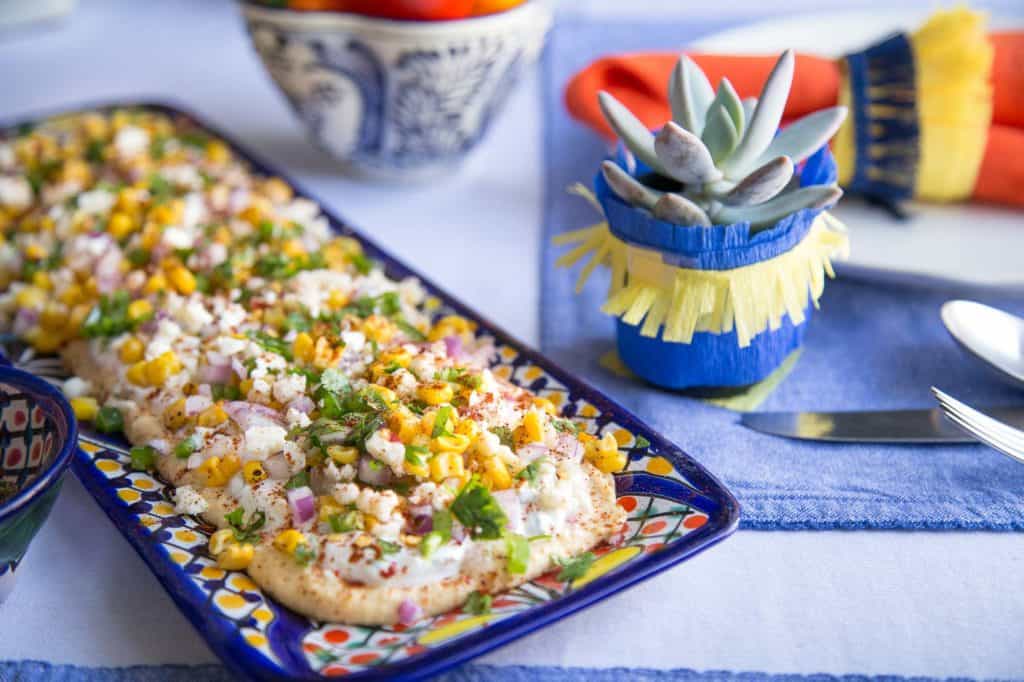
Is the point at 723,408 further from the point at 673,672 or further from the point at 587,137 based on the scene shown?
the point at 587,137

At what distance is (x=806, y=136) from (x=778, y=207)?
0.33 feet

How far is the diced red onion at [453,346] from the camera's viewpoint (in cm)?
139

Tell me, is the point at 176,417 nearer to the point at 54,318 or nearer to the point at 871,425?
the point at 54,318

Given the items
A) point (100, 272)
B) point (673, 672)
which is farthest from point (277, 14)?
point (673, 672)

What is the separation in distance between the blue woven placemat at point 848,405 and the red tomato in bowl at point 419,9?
1.37 ft

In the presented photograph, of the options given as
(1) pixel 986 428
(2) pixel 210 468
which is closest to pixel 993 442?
(1) pixel 986 428

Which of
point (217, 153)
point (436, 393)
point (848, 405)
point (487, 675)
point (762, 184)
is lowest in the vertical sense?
point (487, 675)

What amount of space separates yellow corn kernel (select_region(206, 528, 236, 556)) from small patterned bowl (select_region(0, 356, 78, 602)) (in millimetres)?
169

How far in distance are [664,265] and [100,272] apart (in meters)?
0.87

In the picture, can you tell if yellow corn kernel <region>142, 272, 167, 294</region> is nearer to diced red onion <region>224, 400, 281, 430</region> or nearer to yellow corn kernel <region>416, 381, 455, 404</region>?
diced red onion <region>224, 400, 281, 430</region>

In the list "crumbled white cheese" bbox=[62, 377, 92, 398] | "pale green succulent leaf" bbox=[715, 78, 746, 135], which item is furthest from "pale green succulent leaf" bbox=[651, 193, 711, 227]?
"crumbled white cheese" bbox=[62, 377, 92, 398]

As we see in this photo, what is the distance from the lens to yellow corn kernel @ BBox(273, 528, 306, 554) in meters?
1.09

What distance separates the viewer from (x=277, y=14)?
1872 mm

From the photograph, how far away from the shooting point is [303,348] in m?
1.37
